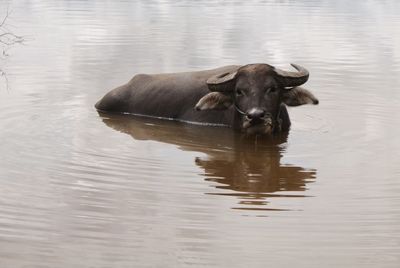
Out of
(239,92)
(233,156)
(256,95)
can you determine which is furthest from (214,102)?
(233,156)

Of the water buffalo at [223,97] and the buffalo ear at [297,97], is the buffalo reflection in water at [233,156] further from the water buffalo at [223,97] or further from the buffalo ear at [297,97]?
the buffalo ear at [297,97]

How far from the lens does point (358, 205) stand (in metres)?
6.50

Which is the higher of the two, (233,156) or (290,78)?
(290,78)

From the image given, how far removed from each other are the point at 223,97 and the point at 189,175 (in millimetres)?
2303

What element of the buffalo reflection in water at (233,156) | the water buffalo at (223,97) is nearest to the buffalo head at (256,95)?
the water buffalo at (223,97)

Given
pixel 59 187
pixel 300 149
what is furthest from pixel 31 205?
pixel 300 149

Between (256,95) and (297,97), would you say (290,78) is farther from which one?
(256,95)

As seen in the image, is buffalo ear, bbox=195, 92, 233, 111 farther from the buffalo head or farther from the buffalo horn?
the buffalo horn

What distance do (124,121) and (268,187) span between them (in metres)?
3.31

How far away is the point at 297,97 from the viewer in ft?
31.7

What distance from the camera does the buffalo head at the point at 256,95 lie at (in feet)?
29.7

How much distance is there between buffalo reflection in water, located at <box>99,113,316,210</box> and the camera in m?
7.12

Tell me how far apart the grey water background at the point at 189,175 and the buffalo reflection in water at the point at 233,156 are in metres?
0.02

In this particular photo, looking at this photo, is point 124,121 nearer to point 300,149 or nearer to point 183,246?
point 300,149
